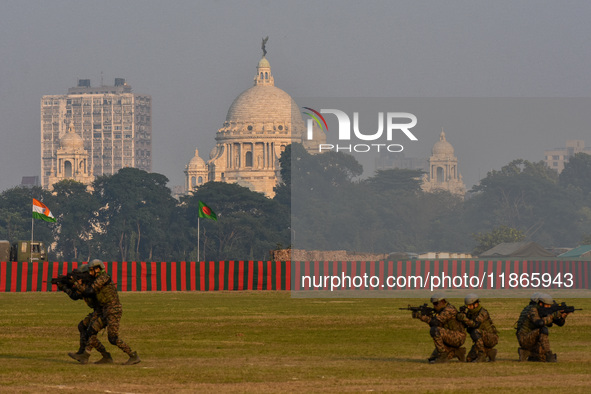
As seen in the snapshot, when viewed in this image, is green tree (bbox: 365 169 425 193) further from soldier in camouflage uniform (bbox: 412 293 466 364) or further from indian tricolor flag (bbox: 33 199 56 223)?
soldier in camouflage uniform (bbox: 412 293 466 364)

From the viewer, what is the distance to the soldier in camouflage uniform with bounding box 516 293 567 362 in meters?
23.8

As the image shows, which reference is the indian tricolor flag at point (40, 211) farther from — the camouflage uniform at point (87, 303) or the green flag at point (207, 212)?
the camouflage uniform at point (87, 303)

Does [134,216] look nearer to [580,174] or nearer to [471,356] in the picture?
[580,174]

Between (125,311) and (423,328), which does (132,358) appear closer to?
(423,328)

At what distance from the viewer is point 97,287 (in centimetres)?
2317

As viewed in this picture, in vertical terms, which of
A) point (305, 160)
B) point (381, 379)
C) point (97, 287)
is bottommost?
point (381, 379)

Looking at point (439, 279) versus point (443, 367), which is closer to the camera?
point (443, 367)

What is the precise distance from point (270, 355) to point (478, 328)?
442 centimetres

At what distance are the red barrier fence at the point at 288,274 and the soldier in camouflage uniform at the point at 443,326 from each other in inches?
1593

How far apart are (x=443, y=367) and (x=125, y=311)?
22.3 meters

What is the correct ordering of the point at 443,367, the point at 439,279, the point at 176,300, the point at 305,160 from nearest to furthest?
1. the point at 443,367
2. the point at 176,300
3. the point at 439,279
4. the point at 305,160

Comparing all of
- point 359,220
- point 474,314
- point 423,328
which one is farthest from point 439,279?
point 474,314

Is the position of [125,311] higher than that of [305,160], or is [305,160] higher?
[305,160]

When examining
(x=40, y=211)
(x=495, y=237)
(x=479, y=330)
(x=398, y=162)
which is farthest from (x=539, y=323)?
(x=40, y=211)
